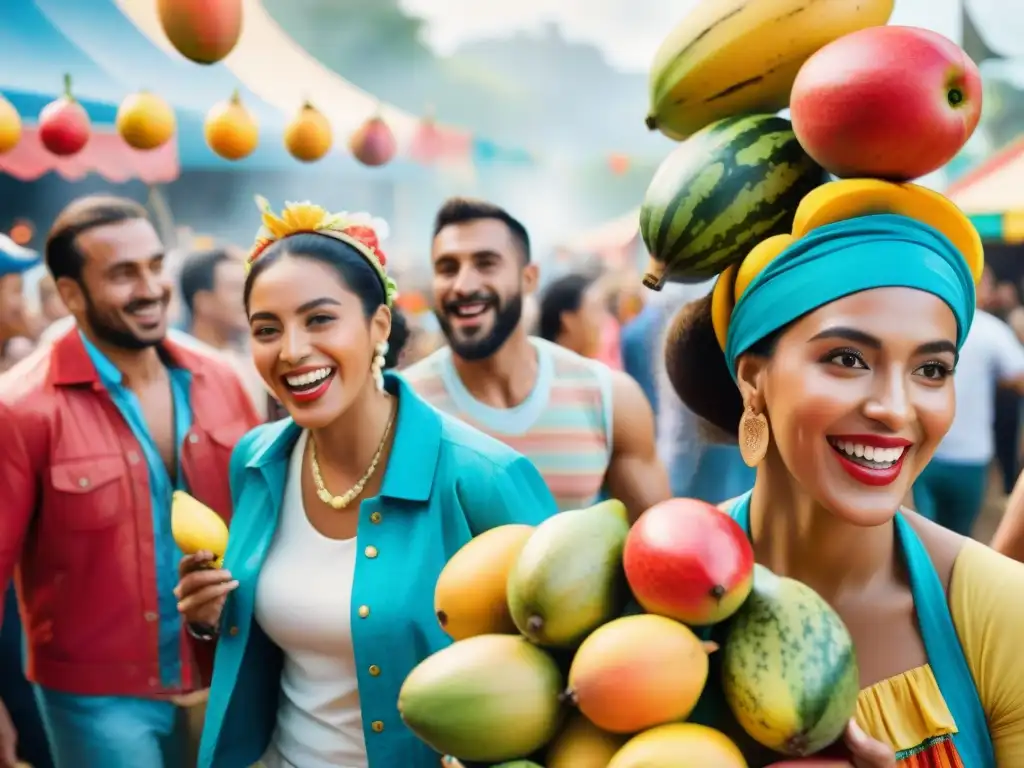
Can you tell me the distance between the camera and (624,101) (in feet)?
39.0

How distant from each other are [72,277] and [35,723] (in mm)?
1772

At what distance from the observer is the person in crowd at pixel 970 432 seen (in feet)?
15.4

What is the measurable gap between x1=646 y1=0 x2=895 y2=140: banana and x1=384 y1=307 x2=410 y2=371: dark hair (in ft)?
4.57

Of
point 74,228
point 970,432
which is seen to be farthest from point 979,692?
point 970,432

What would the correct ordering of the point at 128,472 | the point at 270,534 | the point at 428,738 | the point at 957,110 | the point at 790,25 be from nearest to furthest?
the point at 428,738 < the point at 957,110 < the point at 790,25 < the point at 270,534 < the point at 128,472

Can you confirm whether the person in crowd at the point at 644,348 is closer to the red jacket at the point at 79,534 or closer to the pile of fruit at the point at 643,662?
the red jacket at the point at 79,534

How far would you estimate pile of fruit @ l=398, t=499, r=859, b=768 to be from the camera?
116 centimetres

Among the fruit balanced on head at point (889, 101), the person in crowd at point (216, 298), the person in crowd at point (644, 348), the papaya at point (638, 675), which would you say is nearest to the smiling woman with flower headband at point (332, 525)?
the papaya at point (638, 675)

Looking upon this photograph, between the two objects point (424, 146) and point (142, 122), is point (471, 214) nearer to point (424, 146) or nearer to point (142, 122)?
point (142, 122)

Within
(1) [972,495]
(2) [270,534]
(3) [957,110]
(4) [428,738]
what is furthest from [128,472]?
(1) [972,495]

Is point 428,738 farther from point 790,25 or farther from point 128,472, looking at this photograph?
point 128,472

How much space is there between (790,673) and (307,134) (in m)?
2.94

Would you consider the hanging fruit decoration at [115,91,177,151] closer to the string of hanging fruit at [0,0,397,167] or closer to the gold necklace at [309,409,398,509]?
the string of hanging fruit at [0,0,397,167]

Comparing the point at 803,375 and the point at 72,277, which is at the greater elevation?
the point at 72,277
